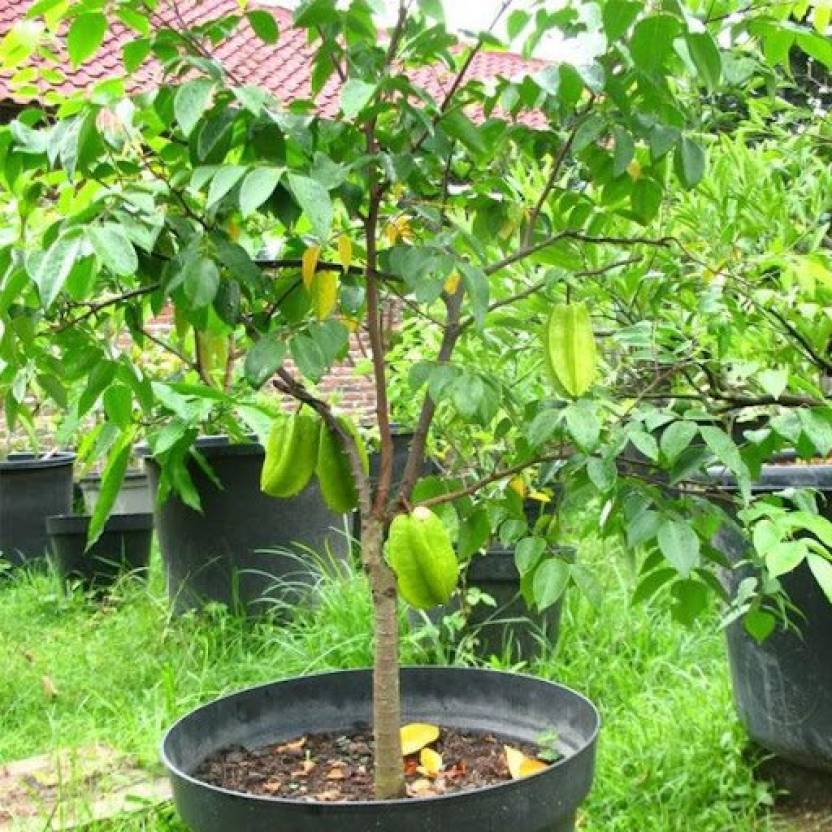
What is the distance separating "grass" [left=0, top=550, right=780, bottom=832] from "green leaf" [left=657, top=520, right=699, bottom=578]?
115 centimetres

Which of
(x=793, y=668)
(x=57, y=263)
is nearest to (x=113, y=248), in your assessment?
(x=57, y=263)

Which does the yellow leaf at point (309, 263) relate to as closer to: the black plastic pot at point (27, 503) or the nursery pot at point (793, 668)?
the nursery pot at point (793, 668)

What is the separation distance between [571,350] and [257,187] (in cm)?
51

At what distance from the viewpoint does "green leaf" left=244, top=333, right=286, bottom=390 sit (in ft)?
4.26

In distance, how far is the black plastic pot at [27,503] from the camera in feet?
17.3

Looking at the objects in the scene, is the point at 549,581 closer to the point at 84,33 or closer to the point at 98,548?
the point at 84,33

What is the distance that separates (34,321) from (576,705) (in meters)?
0.96

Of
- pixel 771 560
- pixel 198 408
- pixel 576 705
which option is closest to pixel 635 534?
pixel 771 560

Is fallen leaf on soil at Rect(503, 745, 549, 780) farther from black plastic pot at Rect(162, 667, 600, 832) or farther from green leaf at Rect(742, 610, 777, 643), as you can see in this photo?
green leaf at Rect(742, 610, 777, 643)

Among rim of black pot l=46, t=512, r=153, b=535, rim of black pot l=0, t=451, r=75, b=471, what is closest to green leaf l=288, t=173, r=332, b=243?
rim of black pot l=46, t=512, r=153, b=535

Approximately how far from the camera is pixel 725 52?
1.36m

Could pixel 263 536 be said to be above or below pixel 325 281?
below

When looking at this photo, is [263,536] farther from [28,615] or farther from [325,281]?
[325,281]

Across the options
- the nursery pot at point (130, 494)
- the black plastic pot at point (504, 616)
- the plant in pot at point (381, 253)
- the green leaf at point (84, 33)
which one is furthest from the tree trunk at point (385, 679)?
the nursery pot at point (130, 494)
